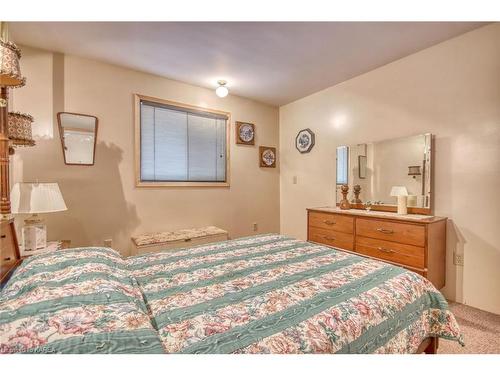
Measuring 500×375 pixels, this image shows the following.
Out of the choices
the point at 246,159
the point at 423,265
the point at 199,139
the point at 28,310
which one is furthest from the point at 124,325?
the point at 246,159

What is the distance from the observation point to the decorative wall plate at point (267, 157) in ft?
13.0

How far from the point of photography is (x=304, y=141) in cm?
374

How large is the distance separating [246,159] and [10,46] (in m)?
2.85

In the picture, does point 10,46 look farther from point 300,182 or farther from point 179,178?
point 300,182

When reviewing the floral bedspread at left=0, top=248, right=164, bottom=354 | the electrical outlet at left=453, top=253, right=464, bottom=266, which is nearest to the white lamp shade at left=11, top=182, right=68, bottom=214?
the floral bedspread at left=0, top=248, right=164, bottom=354

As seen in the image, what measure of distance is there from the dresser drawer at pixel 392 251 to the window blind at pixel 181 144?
211 cm

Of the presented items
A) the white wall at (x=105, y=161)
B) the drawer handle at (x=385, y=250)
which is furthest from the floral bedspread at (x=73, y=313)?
the drawer handle at (x=385, y=250)

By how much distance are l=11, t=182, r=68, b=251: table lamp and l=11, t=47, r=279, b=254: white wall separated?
66 centimetres

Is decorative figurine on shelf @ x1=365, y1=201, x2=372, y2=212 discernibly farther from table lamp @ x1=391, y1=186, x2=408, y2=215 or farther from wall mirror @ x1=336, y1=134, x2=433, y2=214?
table lamp @ x1=391, y1=186, x2=408, y2=215

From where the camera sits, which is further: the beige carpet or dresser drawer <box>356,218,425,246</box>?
dresser drawer <box>356,218,425,246</box>

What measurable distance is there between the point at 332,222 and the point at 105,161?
274 centimetres

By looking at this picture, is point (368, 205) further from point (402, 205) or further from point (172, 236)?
→ point (172, 236)

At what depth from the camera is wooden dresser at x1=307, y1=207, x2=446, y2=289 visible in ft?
6.68
